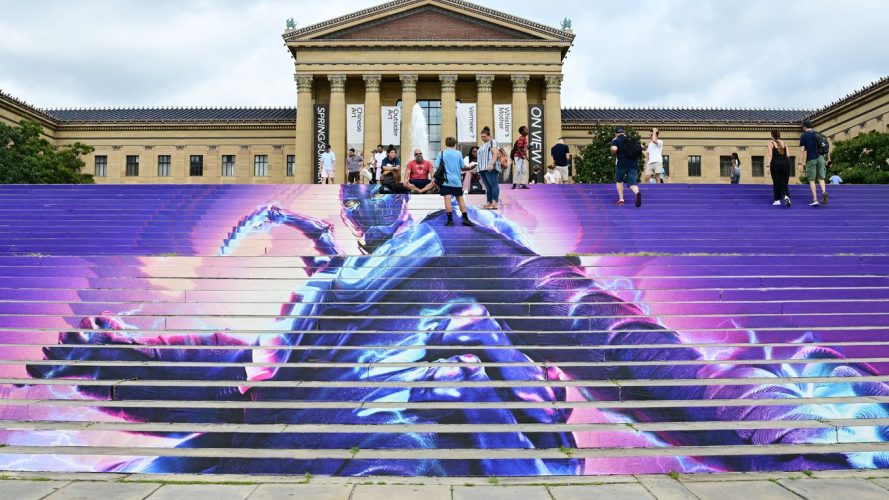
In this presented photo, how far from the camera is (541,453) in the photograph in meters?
5.78

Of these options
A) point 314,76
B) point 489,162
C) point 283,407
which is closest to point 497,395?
point 283,407

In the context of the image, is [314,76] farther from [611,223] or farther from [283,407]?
[283,407]

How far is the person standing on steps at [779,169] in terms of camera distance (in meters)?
Answer: 14.8

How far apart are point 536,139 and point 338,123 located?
46.8 feet

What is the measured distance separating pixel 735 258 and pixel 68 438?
10.4 m

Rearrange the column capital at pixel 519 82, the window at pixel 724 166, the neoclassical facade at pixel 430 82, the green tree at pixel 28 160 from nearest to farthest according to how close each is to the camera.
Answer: the green tree at pixel 28 160, the neoclassical facade at pixel 430 82, the column capital at pixel 519 82, the window at pixel 724 166

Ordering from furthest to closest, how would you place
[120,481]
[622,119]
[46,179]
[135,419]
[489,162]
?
[622,119]
[46,179]
[489,162]
[135,419]
[120,481]

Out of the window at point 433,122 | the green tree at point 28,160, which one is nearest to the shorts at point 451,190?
the window at point 433,122

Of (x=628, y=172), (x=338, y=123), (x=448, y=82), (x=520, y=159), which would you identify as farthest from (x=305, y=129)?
(x=628, y=172)

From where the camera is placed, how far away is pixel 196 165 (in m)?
51.2

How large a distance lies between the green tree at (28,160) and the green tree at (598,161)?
36.5 meters

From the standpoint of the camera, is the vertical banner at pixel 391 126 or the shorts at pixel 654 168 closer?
the shorts at pixel 654 168

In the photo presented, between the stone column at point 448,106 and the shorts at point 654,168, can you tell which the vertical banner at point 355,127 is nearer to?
the stone column at point 448,106

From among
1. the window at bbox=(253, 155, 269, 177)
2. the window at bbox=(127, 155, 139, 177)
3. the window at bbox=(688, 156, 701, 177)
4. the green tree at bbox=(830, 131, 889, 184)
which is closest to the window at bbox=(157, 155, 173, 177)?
the window at bbox=(127, 155, 139, 177)
